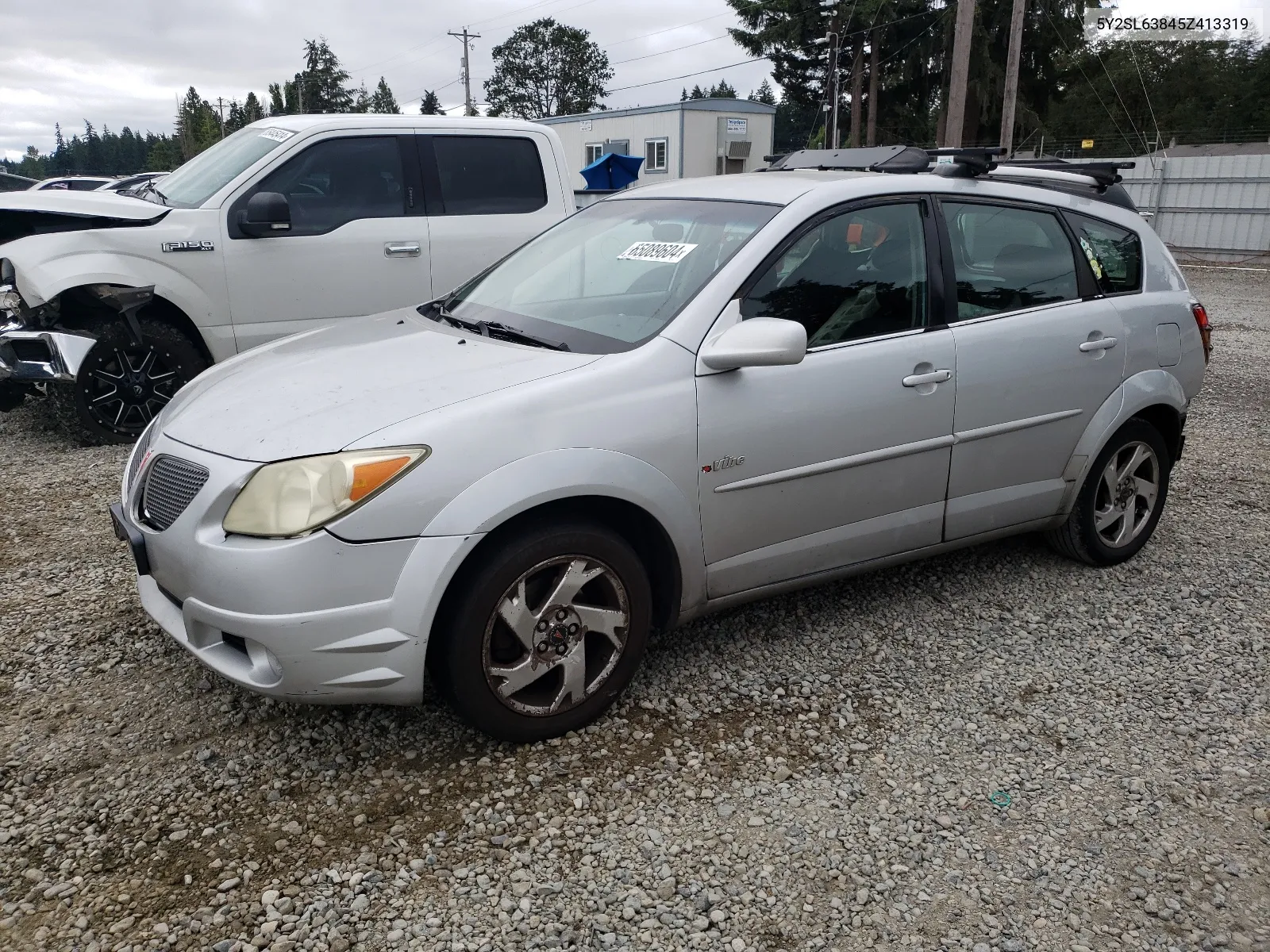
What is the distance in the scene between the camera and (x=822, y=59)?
41.5 meters

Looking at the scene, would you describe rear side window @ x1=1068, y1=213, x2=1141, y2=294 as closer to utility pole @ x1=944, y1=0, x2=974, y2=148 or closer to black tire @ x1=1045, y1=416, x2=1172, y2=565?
black tire @ x1=1045, y1=416, x2=1172, y2=565

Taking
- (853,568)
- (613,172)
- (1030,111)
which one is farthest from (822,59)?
(853,568)

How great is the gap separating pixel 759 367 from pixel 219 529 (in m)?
1.70

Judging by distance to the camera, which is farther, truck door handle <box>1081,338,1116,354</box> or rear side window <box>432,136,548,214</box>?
rear side window <box>432,136,548,214</box>

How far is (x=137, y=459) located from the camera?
10.6 feet

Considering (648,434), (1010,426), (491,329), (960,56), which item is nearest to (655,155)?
(960,56)

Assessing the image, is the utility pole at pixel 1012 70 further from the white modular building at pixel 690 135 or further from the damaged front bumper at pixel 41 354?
the damaged front bumper at pixel 41 354

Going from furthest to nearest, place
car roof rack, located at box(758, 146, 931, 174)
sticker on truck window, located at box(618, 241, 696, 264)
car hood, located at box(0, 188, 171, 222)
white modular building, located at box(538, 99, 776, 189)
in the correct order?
white modular building, located at box(538, 99, 776, 189)
car hood, located at box(0, 188, 171, 222)
car roof rack, located at box(758, 146, 931, 174)
sticker on truck window, located at box(618, 241, 696, 264)

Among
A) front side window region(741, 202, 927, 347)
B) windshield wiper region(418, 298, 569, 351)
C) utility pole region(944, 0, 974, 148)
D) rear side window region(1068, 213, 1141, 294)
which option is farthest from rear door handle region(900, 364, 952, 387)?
utility pole region(944, 0, 974, 148)

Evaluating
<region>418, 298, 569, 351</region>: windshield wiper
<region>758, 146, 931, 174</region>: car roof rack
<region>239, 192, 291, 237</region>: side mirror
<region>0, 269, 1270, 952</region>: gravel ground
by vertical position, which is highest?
<region>758, 146, 931, 174</region>: car roof rack

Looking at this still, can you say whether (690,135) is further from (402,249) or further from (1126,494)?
(1126,494)

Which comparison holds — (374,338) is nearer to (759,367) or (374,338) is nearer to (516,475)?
(516,475)

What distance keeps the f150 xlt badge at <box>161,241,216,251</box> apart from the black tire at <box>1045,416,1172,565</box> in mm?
5064

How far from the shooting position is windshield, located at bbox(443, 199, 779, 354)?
10.8 ft
